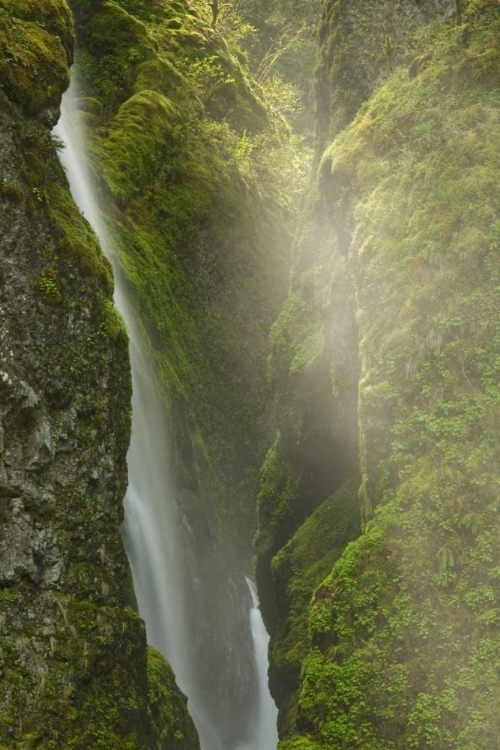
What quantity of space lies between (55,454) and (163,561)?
7.91 m

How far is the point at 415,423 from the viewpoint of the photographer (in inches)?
556

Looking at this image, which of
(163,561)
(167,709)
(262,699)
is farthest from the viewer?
(262,699)

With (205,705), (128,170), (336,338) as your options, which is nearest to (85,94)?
(128,170)

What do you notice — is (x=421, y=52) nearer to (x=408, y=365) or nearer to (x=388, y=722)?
(x=408, y=365)

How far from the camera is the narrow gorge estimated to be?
39.4ft

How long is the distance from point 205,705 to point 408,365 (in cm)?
1153

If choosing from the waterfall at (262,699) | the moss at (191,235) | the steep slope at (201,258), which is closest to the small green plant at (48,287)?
the steep slope at (201,258)

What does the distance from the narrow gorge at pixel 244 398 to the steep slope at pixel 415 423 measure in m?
0.05

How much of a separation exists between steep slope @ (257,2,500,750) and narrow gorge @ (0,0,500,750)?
5 cm

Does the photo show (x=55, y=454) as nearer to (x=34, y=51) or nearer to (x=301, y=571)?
(x=34, y=51)

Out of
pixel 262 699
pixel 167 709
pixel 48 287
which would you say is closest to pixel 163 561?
pixel 167 709

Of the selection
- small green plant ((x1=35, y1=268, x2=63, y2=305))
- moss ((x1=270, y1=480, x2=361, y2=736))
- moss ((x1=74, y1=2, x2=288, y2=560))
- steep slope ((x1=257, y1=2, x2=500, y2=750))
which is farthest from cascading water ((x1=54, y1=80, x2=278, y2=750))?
small green plant ((x1=35, y1=268, x2=63, y2=305))

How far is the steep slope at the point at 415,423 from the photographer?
12117mm

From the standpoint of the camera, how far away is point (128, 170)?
25.9 metres
